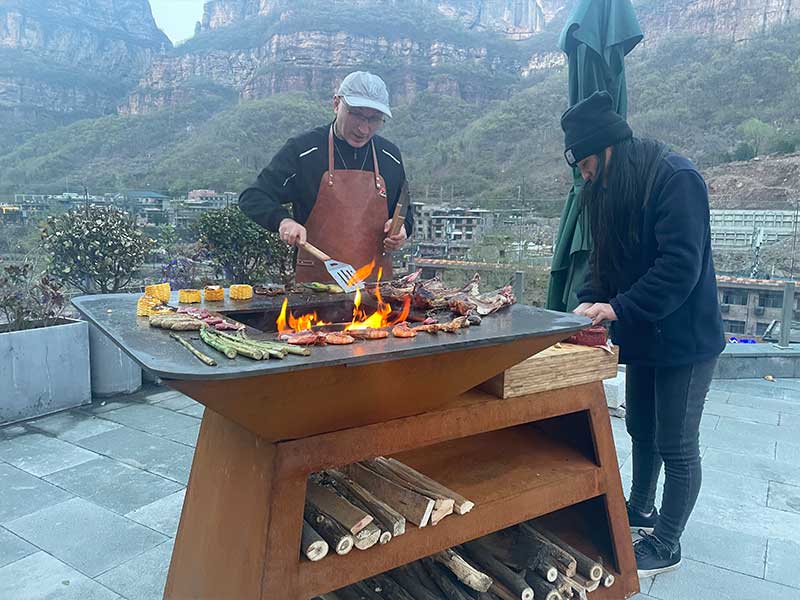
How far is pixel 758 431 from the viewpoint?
12.9 feet

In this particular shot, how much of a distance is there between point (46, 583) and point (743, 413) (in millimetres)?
4506

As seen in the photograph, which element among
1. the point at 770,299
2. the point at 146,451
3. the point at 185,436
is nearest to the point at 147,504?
the point at 146,451

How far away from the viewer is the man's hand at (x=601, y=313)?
6.10 feet

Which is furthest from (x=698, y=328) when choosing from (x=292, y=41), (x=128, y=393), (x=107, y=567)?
(x=292, y=41)

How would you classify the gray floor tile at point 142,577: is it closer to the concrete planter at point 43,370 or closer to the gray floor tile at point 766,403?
the concrete planter at point 43,370

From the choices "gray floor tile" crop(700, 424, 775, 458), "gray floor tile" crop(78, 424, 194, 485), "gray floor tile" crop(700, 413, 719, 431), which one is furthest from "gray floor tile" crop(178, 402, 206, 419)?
"gray floor tile" crop(700, 413, 719, 431)

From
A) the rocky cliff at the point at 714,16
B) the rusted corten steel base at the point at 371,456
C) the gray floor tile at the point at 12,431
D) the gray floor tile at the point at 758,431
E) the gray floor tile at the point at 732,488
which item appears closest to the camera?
the rusted corten steel base at the point at 371,456

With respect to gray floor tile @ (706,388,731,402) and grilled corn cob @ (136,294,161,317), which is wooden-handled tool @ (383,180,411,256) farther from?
gray floor tile @ (706,388,731,402)

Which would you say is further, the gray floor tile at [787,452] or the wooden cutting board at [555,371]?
the gray floor tile at [787,452]

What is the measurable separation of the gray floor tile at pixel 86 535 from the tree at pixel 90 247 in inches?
101

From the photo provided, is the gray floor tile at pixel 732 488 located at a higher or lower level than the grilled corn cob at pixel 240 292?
lower

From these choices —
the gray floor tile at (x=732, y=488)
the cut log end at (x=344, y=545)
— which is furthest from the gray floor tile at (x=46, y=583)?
the gray floor tile at (x=732, y=488)

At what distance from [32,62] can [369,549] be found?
49.1 meters

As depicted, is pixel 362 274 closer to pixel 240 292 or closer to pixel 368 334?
pixel 240 292
